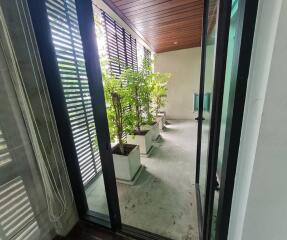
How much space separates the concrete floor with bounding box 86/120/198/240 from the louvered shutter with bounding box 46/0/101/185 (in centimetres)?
31

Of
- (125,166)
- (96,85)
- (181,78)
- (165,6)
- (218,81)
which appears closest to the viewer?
(218,81)

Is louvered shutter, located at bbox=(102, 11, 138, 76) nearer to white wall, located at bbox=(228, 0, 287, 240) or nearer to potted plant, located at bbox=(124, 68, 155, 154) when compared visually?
potted plant, located at bbox=(124, 68, 155, 154)

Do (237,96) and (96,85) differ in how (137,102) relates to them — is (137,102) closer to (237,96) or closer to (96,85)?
(96,85)

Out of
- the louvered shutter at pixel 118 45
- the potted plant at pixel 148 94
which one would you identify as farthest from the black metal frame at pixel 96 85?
the potted plant at pixel 148 94

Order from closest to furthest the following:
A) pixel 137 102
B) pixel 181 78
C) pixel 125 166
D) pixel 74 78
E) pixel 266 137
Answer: pixel 266 137, pixel 74 78, pixel 125 166, pixel 137 102, pixel 181 78

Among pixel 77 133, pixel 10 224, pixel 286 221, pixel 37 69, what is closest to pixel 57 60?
pixel 37 69

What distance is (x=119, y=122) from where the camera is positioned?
6.75ft

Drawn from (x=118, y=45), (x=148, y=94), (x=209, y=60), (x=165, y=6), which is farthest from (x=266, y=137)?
(x=118, y=45)

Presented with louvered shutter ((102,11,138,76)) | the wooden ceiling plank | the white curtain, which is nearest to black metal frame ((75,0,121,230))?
the white curtain

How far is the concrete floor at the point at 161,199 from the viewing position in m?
1.44

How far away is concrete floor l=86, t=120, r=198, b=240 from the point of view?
144cm

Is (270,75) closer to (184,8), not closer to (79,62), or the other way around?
(79,62)

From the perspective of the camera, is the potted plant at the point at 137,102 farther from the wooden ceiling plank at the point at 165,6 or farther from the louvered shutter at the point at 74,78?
the wooden ceiling plank at the point at 165,6

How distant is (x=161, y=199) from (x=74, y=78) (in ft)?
5.68
